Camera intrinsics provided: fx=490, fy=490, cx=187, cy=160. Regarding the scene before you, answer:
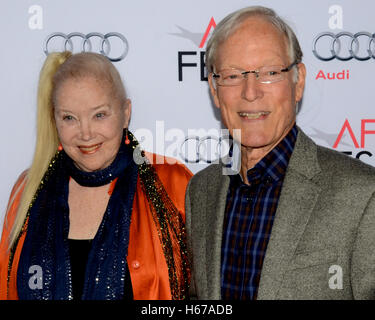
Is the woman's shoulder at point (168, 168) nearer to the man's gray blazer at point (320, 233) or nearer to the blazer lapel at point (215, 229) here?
the blazer lapel at point (215, 229)

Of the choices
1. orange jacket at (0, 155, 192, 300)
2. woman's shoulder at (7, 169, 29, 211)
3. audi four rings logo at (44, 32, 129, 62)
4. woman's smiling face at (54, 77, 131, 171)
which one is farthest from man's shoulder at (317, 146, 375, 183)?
woman's shoulder at (7, 169, 29, 211)

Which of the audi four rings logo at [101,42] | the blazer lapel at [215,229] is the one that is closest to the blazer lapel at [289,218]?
the blazer lapel at [215,229]

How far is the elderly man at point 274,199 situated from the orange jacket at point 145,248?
204 mm

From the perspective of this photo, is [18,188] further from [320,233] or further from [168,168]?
[320,233]

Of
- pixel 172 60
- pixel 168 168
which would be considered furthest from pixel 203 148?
pixel 172 60

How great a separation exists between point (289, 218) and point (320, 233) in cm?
11

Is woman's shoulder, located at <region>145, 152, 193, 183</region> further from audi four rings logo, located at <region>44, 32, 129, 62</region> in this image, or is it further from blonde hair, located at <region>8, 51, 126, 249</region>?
audi four rings logo, located at <region>44, 32, 129, 62</region>

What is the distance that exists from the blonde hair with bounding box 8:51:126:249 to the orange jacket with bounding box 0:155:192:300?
0.09 metres

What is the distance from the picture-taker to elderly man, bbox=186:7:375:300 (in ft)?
4.95

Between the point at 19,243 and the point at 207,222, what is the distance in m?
0.85

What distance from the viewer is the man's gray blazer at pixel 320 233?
1.48 m
